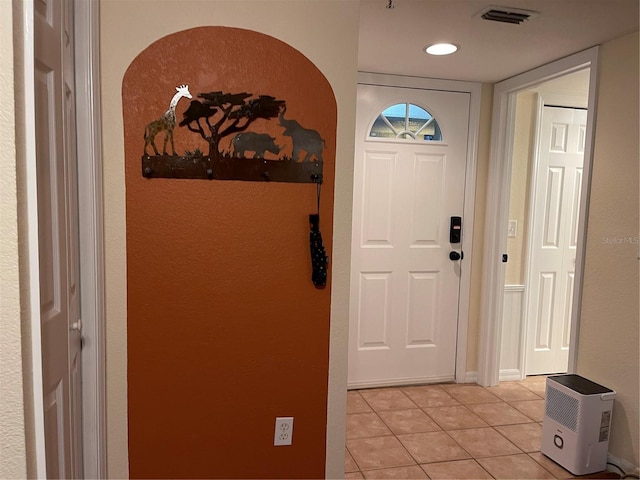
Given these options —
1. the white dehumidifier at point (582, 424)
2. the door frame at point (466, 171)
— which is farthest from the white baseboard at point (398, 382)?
the white dehumidifier at point (582, 424)

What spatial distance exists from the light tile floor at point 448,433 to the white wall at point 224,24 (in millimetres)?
623

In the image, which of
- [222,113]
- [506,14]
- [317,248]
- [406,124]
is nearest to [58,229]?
[222,113]

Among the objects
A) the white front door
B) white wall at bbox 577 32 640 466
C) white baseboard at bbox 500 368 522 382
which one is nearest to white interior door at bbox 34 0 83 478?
the white front door

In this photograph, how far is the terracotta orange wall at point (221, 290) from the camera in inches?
70.8

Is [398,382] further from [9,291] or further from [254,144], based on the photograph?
[9,291]

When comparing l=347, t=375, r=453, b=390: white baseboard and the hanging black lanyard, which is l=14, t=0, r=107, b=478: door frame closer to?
the hanging black lanyard

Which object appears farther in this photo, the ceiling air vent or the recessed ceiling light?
the recessed ceiling light

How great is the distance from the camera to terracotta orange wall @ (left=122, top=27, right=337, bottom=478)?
1799 mm

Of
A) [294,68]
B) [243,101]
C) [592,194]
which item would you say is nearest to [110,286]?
[243,101]

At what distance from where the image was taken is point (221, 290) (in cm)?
191

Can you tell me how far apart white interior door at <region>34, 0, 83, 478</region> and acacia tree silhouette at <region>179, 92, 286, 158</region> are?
1.36 feet

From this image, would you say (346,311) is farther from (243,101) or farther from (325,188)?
(243,101)

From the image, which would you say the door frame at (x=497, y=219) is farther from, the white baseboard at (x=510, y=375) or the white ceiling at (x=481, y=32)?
the white ceiling at (x=481, y=32)

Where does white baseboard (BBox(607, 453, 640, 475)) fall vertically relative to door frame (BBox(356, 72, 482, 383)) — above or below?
below
